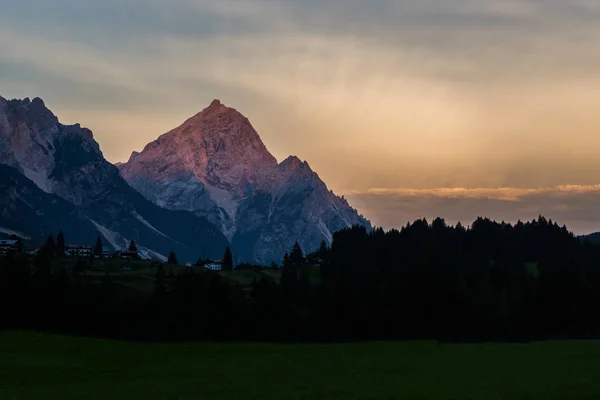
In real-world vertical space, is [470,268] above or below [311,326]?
above

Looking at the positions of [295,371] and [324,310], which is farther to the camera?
[324,310]

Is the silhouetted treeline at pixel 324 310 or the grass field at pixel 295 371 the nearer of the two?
the grass field at pixel 295 371

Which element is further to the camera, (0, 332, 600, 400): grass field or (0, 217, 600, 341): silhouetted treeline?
(0, 217, 600, 341): silhouetted treeline

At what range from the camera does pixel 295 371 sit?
71812mm

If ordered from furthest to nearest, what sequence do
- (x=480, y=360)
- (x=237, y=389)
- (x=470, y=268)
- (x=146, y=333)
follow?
(x=470, y=268) < (x=146, y=333) < (x=480, y=360) < (x=237, y=389)

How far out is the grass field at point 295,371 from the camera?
5534 cm

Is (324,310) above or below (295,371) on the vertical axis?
above

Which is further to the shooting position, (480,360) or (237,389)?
(480,360)

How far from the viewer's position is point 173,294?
467 feet

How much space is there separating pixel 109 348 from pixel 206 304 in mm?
38372

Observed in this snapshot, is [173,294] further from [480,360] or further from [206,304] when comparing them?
[480,360]

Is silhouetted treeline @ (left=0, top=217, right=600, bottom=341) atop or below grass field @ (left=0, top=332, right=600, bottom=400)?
atop

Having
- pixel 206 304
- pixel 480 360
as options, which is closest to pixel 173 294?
pixel 206 304

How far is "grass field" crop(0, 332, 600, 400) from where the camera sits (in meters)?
55.3
